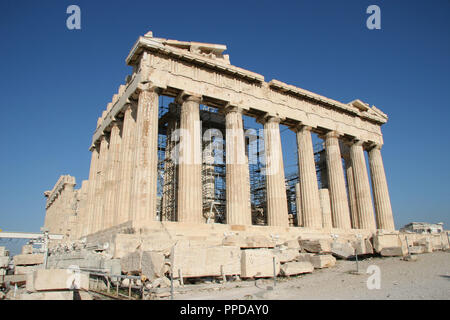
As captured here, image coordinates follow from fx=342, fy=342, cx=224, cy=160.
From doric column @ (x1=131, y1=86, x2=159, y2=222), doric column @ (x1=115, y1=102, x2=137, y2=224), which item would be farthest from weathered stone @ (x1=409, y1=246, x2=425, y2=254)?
doric column @ (x1=115, y1=102, x2=137, y2=224)

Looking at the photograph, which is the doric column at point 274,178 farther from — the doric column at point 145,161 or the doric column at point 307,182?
the doric column at point 145,161

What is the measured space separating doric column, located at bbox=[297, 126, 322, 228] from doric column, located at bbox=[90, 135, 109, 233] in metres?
13.4

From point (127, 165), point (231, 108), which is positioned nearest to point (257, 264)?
point (127, 165)

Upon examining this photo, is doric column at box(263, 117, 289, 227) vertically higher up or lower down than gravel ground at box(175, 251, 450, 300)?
higher up

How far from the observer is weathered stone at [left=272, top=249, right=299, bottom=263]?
12.9 meters

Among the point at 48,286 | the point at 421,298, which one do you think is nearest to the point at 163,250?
the point at 48,286

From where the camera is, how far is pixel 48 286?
745 cm

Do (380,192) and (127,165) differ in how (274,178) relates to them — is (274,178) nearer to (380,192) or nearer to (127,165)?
(127,165)

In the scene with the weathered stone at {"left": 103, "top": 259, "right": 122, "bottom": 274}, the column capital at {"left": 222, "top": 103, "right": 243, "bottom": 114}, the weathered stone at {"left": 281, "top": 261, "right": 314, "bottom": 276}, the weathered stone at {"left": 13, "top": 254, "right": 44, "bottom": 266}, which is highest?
the column capital at {"left": 222, "top": 103, "right": 243, "bottom": 114}

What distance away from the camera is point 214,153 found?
85.4 ft

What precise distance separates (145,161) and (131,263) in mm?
7174

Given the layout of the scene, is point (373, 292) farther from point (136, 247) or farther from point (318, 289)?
point (136, 247)

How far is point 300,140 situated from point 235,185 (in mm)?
7222

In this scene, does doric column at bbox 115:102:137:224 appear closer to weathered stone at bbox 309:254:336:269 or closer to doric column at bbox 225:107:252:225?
doric column at bbox 225:107:252:225
